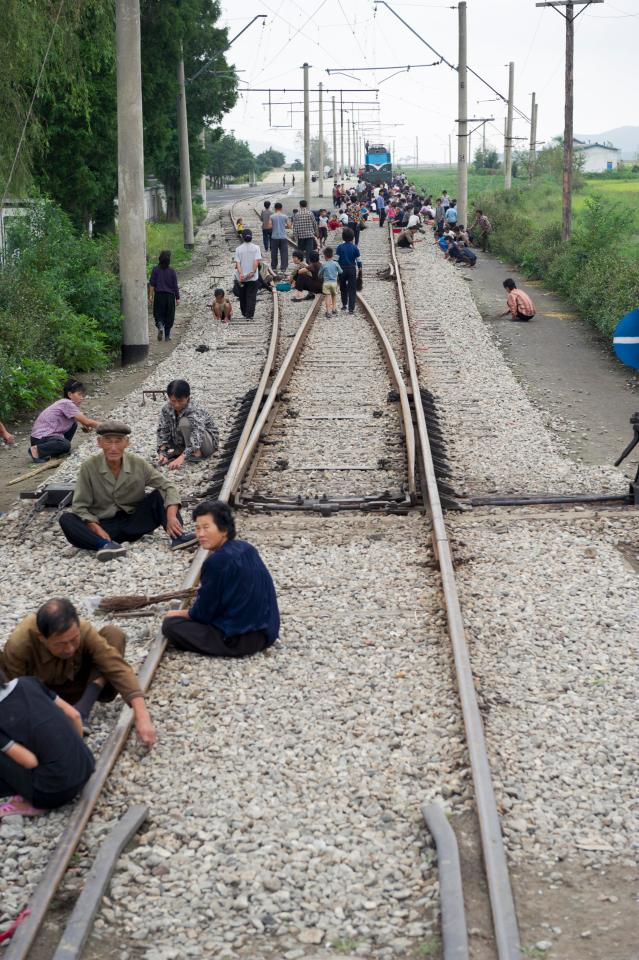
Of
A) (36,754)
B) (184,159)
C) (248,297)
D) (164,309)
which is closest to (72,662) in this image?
(36,754)

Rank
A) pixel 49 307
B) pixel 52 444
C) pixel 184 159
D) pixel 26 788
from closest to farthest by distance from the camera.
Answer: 1. pixel 26 788
2. pixel 52 444
3. pixel 49 307
4. pixel 184 159

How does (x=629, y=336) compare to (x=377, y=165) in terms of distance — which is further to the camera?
(x=377, y=165)

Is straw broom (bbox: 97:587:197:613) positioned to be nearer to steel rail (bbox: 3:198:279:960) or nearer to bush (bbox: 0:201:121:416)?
steel rail (bbox: 3:198:279:960)

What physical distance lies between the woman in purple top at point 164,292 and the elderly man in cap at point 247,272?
1.28 metres

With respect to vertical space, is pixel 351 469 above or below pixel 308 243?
below

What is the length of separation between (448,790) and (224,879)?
1.20m

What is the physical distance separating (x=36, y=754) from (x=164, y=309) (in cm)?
1569

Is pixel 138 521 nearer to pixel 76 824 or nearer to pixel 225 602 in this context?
pixel 225 602

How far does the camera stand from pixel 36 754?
5348 millimetres

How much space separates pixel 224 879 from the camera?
4766mm

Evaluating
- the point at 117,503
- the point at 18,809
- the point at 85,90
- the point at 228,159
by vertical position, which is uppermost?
the point at 228,159

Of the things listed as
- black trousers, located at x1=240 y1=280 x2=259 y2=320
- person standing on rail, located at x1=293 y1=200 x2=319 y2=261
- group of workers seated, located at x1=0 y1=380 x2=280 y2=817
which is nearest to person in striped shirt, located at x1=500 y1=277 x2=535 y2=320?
black trousers, located at x1=240 y1=280 x2=259 y2=320

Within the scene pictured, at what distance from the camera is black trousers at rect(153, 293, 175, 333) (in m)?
20.1

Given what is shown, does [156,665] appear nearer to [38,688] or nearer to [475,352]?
[38,688]
